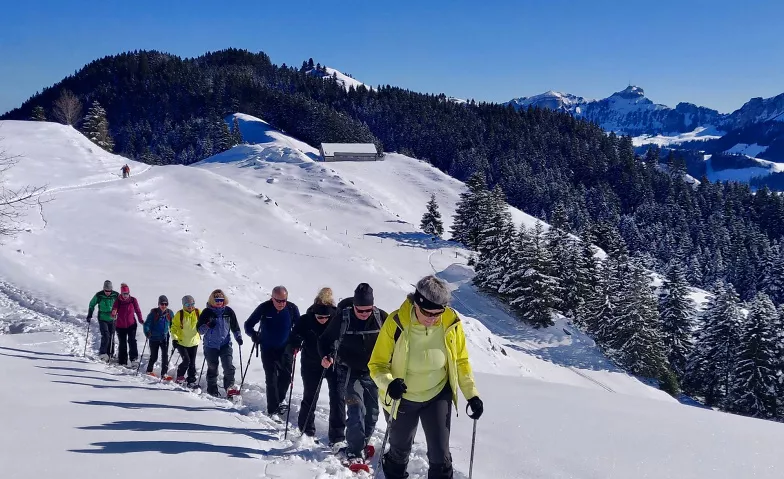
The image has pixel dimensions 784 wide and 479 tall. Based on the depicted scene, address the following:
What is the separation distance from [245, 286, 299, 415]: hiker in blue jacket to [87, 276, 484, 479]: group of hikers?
0.05 feet

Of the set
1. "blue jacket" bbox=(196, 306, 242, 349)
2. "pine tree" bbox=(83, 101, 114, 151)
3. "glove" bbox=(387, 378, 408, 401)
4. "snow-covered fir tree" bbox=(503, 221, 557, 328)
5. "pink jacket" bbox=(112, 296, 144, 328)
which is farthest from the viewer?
"pine tree" bbox=(83, 101, 114, 151)

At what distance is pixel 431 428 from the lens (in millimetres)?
4660

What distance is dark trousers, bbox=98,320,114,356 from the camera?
469 inches

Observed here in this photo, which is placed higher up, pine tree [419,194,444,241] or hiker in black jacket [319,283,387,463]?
pine tree [419,194,444,241]

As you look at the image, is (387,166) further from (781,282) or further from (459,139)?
(781,282)

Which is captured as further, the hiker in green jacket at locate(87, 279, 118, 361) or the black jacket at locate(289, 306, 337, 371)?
the hiker in green jacket at locate(87, 279, 118, 361)

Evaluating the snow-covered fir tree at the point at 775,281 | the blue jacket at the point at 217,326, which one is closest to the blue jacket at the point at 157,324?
the blue jacket at the point at 217,326

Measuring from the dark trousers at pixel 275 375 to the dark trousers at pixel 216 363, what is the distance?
1504mm

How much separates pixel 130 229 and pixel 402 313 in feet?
81.2

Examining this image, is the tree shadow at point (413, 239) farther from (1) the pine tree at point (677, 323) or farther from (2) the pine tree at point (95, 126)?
(2) the pine tree at point (95, 126)

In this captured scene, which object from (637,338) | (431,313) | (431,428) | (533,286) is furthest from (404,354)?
(637,338)

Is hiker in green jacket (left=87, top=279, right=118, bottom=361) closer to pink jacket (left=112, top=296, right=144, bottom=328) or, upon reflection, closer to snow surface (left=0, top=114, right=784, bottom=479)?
pink jacket (left=112, top=296, right=144, bottom=328)

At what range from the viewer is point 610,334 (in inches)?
1382

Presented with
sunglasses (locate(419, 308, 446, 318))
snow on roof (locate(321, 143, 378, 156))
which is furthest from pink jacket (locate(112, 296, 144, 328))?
snow on roof (locate(321, 143, 378, 156))
